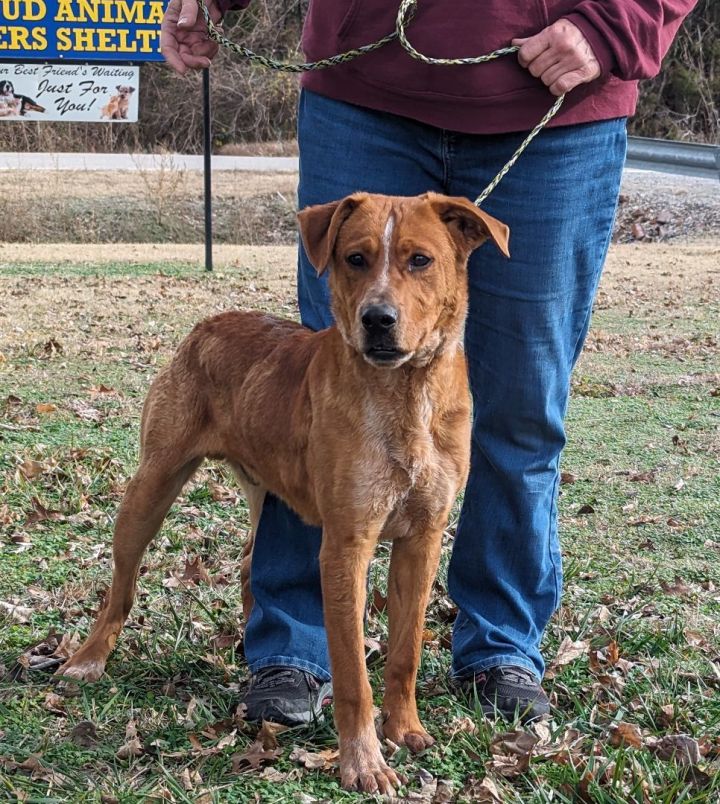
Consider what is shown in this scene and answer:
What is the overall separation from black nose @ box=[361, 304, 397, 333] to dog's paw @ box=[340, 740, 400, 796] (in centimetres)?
116

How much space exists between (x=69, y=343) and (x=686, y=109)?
20170 mm

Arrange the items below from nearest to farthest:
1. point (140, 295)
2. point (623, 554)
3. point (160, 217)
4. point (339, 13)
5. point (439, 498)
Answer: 1. point (439, 498)
2. point (339, 13)
3. point (623, 554)
4. point (140, 295)
5. point (160, 217)

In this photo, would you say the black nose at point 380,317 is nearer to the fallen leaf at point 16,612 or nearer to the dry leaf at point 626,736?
the dry leaf at point 626,736

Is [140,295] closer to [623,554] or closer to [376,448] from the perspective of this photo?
[623,554]

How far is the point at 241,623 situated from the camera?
4172 millimetres

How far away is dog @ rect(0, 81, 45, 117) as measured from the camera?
13.2 metres

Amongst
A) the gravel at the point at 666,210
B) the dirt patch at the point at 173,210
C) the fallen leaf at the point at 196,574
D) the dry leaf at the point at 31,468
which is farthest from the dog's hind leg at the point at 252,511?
the gravel at the point at 666,210

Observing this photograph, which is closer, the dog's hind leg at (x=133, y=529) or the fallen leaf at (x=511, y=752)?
the fallen leaf at (x=511, y=752)

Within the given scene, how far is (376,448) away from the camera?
3.14 meters

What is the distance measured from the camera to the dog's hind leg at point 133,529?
3805mm

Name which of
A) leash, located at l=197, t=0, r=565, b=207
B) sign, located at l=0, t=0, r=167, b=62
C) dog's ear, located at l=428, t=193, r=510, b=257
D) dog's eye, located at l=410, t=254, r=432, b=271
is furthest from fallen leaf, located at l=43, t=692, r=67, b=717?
sign, located at l=0, t=0, r=167, b=62

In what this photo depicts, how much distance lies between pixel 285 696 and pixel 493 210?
5.40ft

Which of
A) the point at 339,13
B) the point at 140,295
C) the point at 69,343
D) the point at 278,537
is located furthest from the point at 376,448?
the point at 140,295

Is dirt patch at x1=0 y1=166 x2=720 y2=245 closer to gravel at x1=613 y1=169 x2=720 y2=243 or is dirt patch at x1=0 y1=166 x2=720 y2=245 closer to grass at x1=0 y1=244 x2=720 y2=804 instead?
gravel at x1=613 y1=169 x2=720 y2=243
